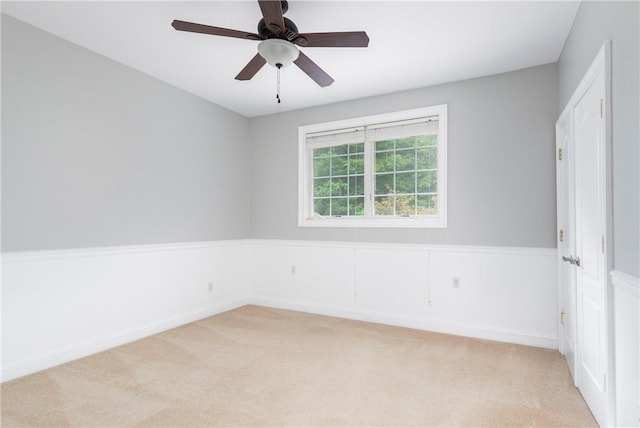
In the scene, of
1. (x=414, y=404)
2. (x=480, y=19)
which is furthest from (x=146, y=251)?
(x=480, y=19)

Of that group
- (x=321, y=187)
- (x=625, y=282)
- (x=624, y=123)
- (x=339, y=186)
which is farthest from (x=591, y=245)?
(x=321, y=187)

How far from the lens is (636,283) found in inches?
56.8

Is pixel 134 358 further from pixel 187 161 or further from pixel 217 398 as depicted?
pixel 187 161

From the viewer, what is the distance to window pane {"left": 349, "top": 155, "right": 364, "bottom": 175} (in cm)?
428

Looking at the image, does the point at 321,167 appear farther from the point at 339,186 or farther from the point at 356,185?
the point at 356,185

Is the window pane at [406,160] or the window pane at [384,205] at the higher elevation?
the window pane at [406,160]

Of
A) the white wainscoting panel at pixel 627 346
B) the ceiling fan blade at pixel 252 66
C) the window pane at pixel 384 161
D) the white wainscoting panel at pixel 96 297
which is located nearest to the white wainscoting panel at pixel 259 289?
the white wainscoting panel at pixel 96 297

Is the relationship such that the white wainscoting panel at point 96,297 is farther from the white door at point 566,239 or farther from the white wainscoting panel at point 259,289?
the white door at point 566,239

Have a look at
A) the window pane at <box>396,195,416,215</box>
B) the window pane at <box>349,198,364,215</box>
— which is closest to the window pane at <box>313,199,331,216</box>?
the window pane at <box>349,198,364,215</box>

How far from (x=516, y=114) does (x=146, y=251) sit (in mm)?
3923

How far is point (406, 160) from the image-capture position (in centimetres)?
399

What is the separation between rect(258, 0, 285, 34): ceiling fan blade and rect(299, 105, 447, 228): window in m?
2.14

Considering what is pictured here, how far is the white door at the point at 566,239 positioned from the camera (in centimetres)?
259

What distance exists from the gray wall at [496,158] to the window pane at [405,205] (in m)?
0.22
